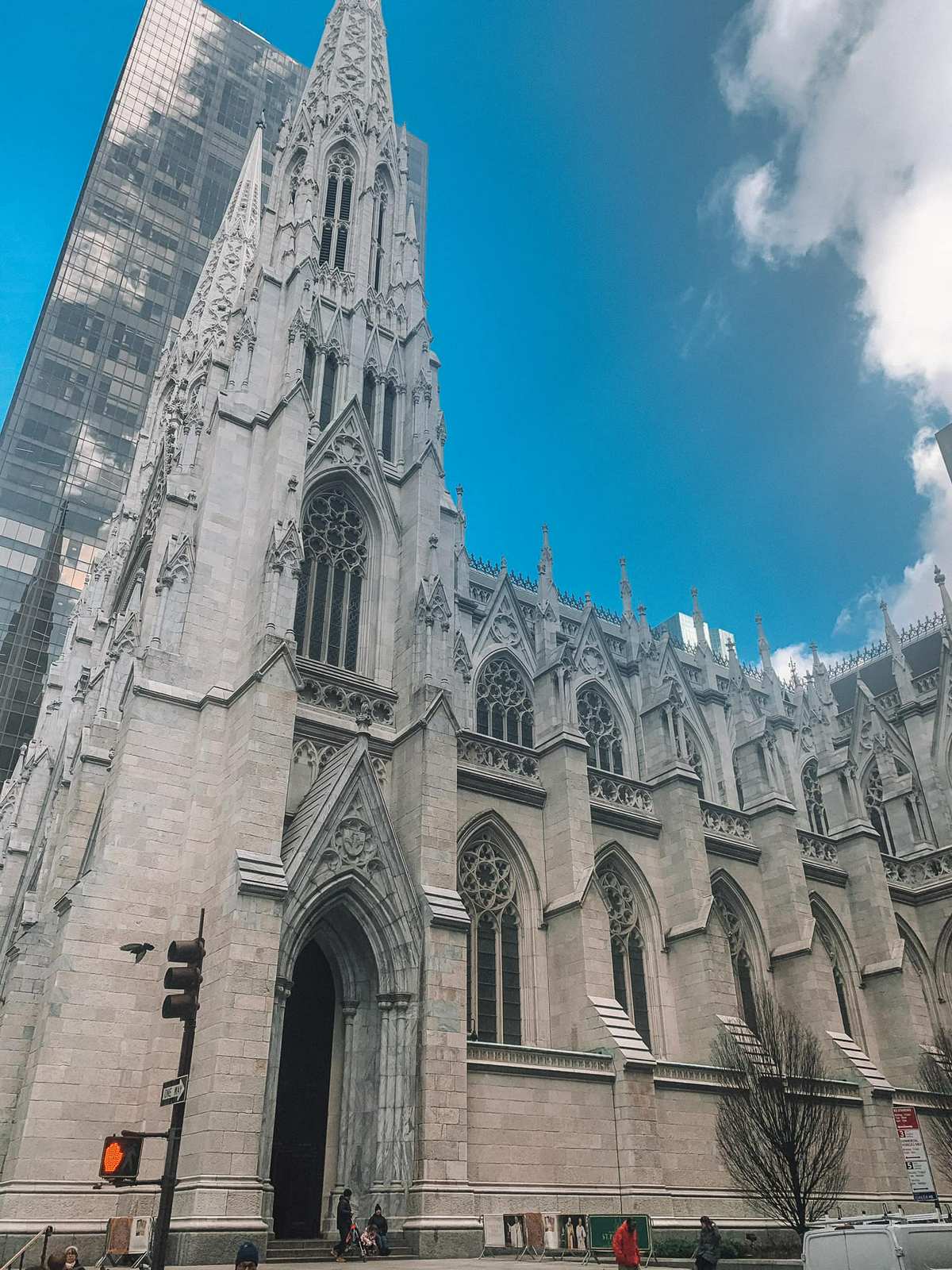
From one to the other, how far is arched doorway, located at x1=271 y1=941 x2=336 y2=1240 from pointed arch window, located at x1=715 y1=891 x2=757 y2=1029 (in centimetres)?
1278

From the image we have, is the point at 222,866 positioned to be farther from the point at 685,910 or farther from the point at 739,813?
the point at 739,813

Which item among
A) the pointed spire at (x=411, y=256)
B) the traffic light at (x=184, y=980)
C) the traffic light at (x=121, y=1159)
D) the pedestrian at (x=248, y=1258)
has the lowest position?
the pedestrian at (x=248, y=1258)

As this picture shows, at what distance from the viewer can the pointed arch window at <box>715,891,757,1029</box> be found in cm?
2916

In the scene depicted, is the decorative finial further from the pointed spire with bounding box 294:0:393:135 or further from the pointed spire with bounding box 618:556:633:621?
the pointed spire with bounding box 294:0:393:135

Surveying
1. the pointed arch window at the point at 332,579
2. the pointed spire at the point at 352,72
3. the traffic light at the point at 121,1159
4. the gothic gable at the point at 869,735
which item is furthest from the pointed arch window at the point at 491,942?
the pointed spire at the point at 352,72

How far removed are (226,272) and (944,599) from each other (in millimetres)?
33167

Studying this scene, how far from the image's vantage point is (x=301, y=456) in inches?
997

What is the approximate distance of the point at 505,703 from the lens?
34.2 metres

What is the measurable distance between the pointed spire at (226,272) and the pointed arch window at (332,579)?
8.20 meters

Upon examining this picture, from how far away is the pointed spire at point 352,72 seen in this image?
36.4m

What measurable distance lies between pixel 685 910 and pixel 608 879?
2220mm

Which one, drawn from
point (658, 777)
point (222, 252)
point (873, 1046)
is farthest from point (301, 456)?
point (873, 1046)

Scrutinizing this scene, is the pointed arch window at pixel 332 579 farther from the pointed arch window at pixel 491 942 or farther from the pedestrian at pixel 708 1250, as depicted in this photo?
the pedestrian at pixel 708 1250

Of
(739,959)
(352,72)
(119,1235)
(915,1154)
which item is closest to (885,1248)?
(915,1154)
